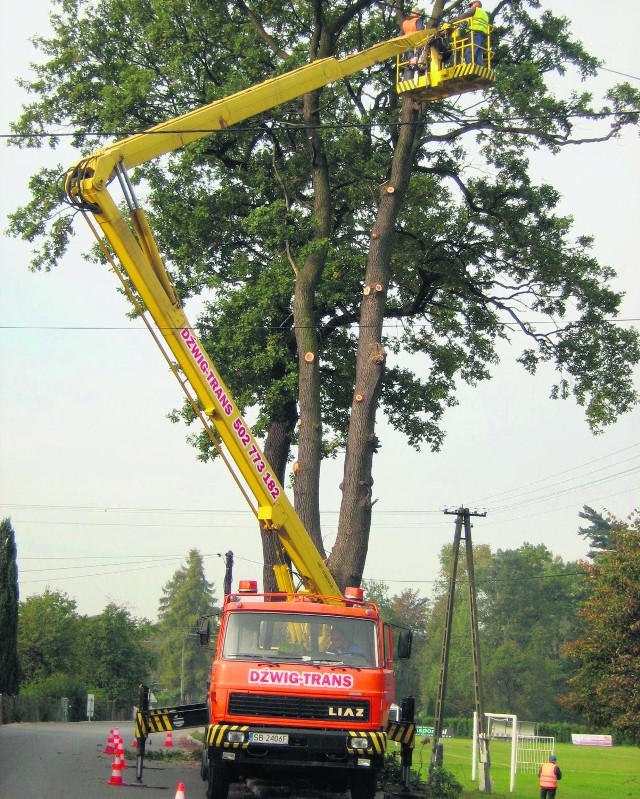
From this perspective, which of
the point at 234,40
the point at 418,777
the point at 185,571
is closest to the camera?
the point at 418,777

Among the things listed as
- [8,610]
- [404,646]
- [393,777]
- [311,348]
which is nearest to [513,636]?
[8,610]

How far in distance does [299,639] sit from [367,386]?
8241 mm

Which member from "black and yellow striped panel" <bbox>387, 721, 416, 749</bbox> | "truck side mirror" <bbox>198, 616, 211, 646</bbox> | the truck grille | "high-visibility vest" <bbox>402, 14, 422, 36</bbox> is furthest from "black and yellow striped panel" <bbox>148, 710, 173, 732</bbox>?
"high-visibility vest" <bbox>402, 14, 422, 36</bbox>

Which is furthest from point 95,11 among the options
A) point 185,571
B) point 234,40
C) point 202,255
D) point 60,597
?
point 185,571

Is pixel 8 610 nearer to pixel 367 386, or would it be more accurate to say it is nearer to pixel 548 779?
pixel 548 779

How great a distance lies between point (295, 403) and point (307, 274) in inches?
162

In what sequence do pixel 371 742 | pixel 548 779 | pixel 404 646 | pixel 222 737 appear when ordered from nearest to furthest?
pixel 222 737
pixel 371 742
pixel 404 646
pixel 548 779

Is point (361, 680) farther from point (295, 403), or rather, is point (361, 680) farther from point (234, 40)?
point (234, 40)

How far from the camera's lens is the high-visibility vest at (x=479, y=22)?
18922 mm

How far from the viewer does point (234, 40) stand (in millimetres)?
24812

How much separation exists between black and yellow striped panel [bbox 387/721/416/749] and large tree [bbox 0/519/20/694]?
1419 inches

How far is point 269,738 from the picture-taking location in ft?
41.7

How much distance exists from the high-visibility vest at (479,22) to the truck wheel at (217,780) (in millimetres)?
13151

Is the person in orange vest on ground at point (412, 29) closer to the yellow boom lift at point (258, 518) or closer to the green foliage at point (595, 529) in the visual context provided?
the yellow boom lift at point (258, 518)
